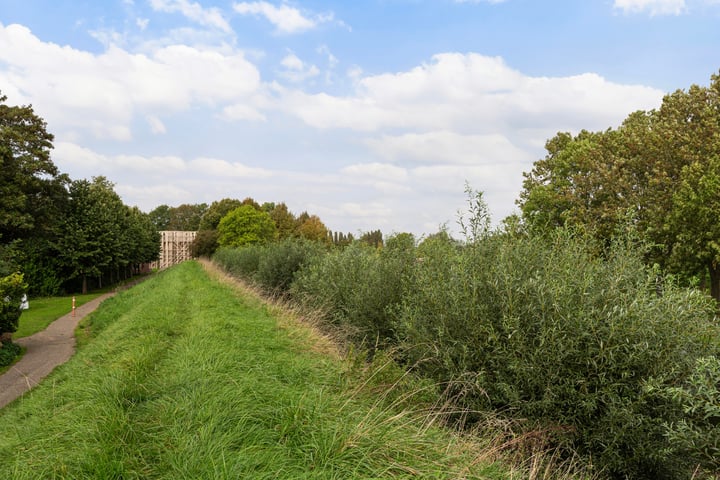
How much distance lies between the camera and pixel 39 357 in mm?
15500

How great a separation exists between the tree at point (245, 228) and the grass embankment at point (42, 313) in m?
28.7

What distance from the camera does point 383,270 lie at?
1070 cm

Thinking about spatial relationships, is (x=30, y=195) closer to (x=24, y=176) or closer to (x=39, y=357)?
(x=24, y=176)

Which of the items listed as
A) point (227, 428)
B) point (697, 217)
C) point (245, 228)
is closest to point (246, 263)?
point (697, 217)

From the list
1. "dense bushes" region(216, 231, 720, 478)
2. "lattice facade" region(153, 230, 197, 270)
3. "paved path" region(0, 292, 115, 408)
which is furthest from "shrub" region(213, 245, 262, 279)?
"lattice facade" region(153, 230, 197, 270)

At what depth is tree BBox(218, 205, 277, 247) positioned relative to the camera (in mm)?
64188

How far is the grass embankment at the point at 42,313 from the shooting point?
20734 millimetres

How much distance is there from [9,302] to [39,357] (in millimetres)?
2169

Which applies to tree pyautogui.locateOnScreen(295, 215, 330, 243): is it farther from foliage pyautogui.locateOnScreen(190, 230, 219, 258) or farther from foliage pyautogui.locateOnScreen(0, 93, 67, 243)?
foliage pyautogui.locateOnScreen(0, 93, 67, 243)

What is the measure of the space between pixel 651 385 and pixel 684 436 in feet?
1.62

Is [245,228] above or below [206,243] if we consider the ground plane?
above

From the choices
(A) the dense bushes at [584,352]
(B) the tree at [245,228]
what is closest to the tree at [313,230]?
(B) the tree at [245,228]

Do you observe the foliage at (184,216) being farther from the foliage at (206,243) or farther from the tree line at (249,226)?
the foliage at (206,243)

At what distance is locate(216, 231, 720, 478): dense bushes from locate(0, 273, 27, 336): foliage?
15.2 meters
